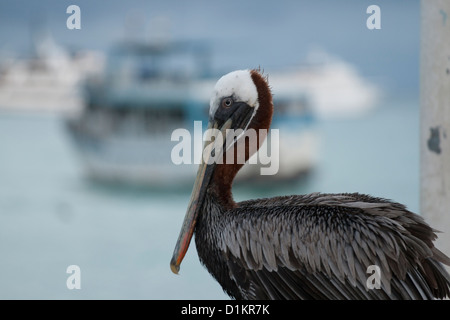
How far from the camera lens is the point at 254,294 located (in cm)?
206

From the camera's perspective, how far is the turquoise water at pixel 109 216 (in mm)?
10953

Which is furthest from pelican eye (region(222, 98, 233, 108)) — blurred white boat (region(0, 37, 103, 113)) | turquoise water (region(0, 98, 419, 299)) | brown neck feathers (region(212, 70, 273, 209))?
blurred white boat (region(0, 37, 103, 113))

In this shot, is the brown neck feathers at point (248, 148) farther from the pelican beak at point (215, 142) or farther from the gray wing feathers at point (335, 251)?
the gray wing feathers at point (335, 251)

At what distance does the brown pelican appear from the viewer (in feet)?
6.46

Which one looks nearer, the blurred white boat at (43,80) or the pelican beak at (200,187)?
the pelican beak at (200,187)

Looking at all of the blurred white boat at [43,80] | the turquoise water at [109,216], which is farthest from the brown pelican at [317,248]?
the blurred white boat at [43,80]

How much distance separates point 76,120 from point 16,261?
448cm

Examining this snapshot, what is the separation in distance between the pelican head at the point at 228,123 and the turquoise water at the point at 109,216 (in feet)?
9.44

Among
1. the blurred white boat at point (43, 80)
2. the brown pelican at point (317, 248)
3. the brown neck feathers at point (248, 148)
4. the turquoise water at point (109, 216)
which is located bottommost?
the turquoise water at point (109, 216)

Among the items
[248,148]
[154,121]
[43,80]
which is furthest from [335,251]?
[43,80]

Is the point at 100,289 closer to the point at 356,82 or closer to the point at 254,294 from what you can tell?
the point at 254,294

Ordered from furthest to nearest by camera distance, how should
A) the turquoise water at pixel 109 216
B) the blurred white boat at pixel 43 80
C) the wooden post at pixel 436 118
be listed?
1. the blurred white boat at pixel 43 80
2. the turquoise water at pixel 109 216
3. the wooden post at pixel 436 118

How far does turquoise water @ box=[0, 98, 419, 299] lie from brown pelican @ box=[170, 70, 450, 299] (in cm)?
295

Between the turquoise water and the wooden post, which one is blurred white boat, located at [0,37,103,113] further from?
the wooden post
